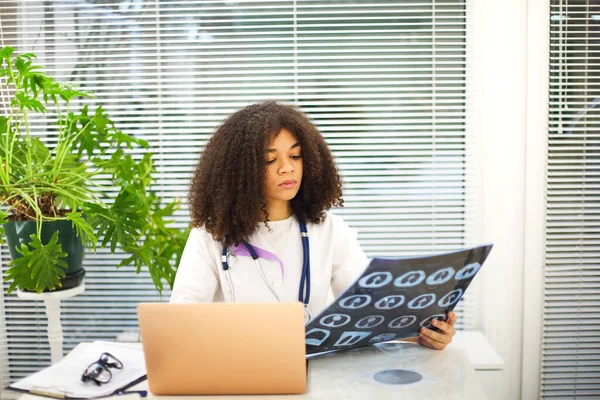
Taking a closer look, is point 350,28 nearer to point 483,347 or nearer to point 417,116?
point 417,116

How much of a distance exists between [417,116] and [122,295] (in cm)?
159

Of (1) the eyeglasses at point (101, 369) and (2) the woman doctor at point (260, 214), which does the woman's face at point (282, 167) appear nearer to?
(2) the woman doctor at point (260, 214)

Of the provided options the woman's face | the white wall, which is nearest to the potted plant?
the woman's face

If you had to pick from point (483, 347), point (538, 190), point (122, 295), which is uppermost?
point (538, 190)

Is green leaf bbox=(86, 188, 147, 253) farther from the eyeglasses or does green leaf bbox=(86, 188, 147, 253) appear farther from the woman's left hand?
the woman's left hand

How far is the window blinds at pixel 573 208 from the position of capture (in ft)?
7.58

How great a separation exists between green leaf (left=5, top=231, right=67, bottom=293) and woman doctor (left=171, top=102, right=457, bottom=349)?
0.49m

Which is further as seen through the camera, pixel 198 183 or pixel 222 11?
pixel 222 11

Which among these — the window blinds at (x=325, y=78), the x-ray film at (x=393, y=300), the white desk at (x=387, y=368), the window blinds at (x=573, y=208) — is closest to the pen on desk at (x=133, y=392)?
the white desk at (x=387, y=368)

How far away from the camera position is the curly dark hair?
1575 mm

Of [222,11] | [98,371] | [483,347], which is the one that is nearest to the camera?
[98,371]

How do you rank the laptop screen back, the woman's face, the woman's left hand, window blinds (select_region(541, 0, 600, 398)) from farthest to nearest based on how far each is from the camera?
window blinds (select_region(541, 0, 600, 398))
the woman's face
the woman's left hand
the laptop screen back

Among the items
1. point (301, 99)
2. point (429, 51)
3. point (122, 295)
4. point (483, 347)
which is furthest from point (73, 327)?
point (429, 51)

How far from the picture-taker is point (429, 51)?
245cm
